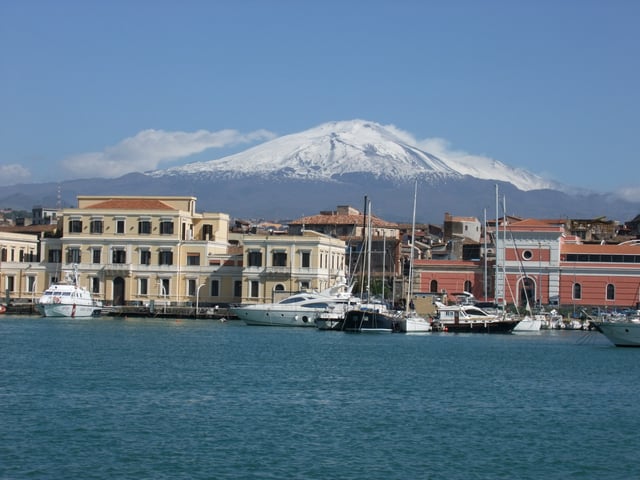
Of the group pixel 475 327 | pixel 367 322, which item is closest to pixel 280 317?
pixel 367 322

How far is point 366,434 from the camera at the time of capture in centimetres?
2833

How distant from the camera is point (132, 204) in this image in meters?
81.4

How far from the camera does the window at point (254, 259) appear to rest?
78844mm

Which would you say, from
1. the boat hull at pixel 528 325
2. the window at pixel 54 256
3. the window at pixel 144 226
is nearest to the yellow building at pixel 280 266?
the window at pixel 144 226

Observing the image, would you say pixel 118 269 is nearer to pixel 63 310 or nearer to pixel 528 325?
pixel 63 310

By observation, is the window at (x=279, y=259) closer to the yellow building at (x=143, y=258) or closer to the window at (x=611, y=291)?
the yellow building at (x=143, y=258)

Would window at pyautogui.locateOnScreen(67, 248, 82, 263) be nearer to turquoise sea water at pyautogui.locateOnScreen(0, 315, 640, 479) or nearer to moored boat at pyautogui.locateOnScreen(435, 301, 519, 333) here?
moored boat at pyautogui.locateOnScreen(435, 301, 519, 333)

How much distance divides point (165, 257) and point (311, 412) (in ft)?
163

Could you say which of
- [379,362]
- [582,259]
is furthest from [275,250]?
[379,362]

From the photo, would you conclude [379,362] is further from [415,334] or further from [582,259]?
[582,259]

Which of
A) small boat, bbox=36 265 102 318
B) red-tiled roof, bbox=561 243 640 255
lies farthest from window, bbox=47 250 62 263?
red-tiled roof, bbox=561 243 640 255

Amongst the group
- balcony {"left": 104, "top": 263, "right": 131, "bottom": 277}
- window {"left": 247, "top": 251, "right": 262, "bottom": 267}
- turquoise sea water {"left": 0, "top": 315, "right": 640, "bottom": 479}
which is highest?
window {"left": 247, "top": 251, "right": 262, "bottom": 267}

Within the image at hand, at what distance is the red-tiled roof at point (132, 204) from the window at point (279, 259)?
8020 millimetres

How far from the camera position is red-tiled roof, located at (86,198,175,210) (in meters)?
80.8
